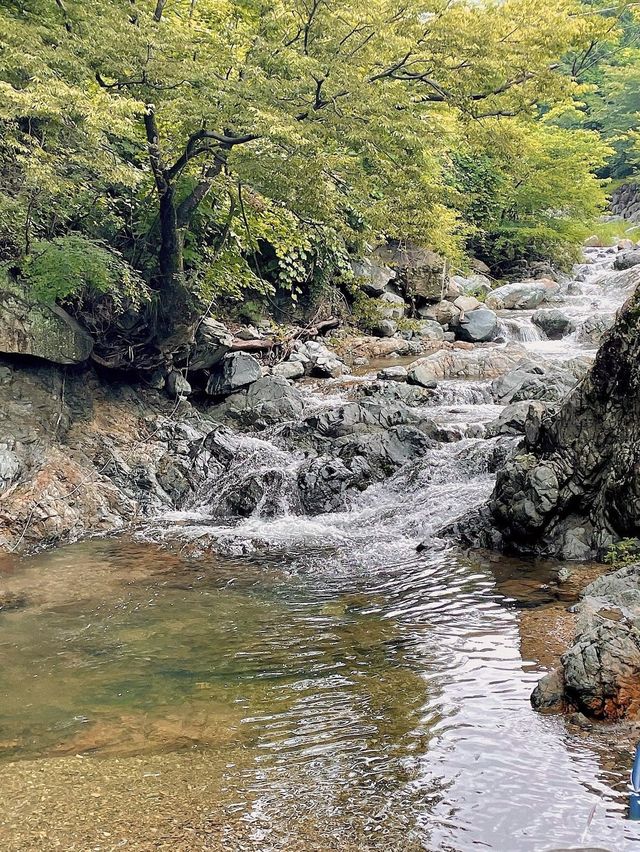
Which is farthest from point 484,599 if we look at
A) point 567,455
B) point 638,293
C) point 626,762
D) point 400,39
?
point 400,39

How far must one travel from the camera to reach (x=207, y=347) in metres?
14.8

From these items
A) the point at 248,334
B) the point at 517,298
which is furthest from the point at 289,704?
the point at 517,298

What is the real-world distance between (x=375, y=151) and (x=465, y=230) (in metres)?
18.5

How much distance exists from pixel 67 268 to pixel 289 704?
8.01 m

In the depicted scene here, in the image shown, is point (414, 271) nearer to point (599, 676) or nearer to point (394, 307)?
point (394, 307)

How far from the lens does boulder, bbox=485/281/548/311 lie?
25828mm

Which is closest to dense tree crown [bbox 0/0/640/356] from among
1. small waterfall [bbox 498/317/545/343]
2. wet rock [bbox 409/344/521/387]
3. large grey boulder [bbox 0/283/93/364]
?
large grey boulder [bbox 0/283/93/364]

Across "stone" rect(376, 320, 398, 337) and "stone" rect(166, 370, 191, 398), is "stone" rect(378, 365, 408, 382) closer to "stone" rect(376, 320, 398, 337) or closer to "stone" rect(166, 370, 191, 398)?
"stone" rect(376, 320, 398, 337)

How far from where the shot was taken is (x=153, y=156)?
11.0 m

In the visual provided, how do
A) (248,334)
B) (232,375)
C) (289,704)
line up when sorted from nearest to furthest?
(289,704)
(232,375)
(248,334)

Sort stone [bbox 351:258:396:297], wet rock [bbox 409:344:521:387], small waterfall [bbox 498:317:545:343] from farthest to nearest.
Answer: stone [bbox 351:258:396:297] < small waterfall [bbox 498:317:545:343] < wet rock [bbox 409:344:521:387]

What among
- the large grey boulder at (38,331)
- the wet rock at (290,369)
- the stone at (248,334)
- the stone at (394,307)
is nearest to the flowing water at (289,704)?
the large grey boulder at (38,331)

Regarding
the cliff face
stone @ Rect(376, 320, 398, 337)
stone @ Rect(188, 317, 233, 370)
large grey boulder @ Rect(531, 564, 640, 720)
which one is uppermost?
stone @ Rect(376, 320, 398, 337)

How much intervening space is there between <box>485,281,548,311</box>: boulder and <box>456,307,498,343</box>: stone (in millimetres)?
3414
